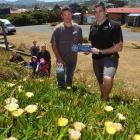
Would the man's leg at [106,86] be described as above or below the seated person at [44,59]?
above

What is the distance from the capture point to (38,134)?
2.38m

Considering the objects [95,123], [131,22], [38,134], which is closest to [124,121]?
[95,123]

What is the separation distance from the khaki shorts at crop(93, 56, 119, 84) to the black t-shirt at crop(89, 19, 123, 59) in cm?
9

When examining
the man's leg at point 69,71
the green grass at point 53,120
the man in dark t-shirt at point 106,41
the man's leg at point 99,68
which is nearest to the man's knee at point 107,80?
the man in dark t-shirt at point 106,41

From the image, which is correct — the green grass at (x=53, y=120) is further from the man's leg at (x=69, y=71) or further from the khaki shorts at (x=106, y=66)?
the man's leg at (x=69, y=71)

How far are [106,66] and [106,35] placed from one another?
483mm

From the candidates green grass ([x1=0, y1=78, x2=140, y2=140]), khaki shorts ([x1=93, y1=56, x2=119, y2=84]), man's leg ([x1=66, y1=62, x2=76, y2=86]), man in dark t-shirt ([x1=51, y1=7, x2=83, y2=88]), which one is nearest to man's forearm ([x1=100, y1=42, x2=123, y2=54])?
khaki shorts ([x1=93, y1=56, x2=119, y2=84])

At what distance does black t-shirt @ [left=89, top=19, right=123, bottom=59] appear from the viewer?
6.61 m

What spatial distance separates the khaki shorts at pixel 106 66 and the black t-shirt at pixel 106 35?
9 cm

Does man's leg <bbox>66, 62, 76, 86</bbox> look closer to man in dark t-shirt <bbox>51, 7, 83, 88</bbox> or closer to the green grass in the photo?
man in dark t-shirt <bbox>51, 7, 83, 88</bbox>

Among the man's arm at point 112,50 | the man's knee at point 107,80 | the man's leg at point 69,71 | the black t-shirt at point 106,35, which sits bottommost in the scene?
the man's leg at point 69,71

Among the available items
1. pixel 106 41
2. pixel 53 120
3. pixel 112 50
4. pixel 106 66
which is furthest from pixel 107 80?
pixel 53 120

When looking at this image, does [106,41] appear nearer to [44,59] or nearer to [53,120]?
[53,120]

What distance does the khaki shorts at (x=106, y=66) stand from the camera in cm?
649
